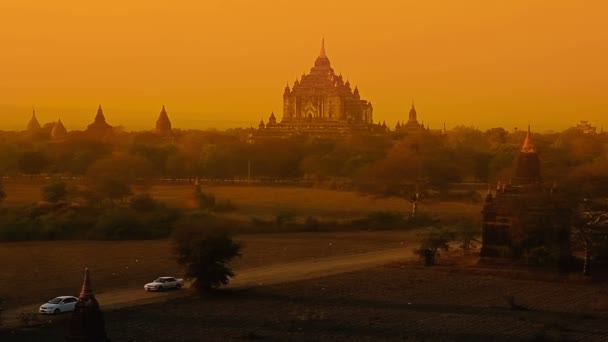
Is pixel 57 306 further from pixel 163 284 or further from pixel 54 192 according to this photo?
pixel 54 192

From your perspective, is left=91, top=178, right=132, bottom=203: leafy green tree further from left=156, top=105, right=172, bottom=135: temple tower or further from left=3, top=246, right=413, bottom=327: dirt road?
left=156, top=105, right=172, bottom=135: temple tower

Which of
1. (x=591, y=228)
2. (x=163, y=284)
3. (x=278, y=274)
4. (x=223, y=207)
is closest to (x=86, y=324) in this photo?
(x=163, y=284)

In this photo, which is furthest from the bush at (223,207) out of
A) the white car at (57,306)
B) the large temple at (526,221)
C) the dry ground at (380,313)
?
the white car at (57,306)

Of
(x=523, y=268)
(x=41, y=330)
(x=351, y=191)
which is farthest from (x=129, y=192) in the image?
(x=41, y=330)

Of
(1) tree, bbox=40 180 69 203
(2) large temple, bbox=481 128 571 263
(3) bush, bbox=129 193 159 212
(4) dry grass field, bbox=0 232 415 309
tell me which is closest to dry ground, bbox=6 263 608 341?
(2) large temple, bbox=481 128 571 263

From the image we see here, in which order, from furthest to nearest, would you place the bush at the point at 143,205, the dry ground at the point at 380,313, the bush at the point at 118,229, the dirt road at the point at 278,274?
the bush at the point at 143,205 < the bush at the point at 118,229 < the dirt road at the point at 278,274 < the dry ground at the point at 380,313

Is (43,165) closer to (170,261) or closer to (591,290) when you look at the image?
(170,261)

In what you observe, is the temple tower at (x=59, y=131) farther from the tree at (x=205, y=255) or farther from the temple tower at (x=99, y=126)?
the tree at (x=205, y=255)
